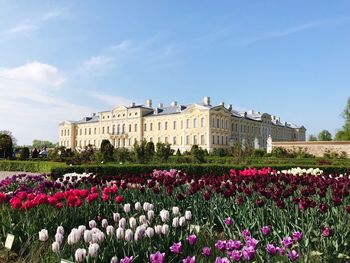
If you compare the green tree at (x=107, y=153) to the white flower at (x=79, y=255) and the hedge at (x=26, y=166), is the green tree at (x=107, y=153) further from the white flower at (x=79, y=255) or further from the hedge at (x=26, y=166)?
the white flower at (x=79, y=255)

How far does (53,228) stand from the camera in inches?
176

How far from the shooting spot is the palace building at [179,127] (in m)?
59.8

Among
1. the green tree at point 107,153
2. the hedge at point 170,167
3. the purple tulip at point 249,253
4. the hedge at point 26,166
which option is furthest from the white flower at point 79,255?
the green tree at point 107,153

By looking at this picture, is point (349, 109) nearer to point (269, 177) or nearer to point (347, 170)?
point (347, 170)

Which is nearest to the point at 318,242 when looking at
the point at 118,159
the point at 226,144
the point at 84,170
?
the point at 84,170

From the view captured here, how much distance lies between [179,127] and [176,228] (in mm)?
58512

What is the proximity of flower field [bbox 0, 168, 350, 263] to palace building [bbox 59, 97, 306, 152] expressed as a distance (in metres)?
48.8

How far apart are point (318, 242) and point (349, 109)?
51210mm

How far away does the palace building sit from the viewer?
59.8 metres

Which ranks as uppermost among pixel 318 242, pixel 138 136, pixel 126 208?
pixel 138 136

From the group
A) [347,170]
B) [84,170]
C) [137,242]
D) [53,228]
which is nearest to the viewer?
[137,242]

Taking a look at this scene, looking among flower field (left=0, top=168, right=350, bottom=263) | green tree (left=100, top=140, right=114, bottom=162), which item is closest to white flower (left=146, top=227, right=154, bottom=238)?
flower field (left=0, top=168, right=350, bottom=263)

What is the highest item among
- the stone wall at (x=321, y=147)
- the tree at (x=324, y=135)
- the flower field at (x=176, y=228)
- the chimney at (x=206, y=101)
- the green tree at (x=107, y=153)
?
the chimney at (x=206, y=101)

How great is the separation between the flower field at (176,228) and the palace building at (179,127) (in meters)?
48.8
